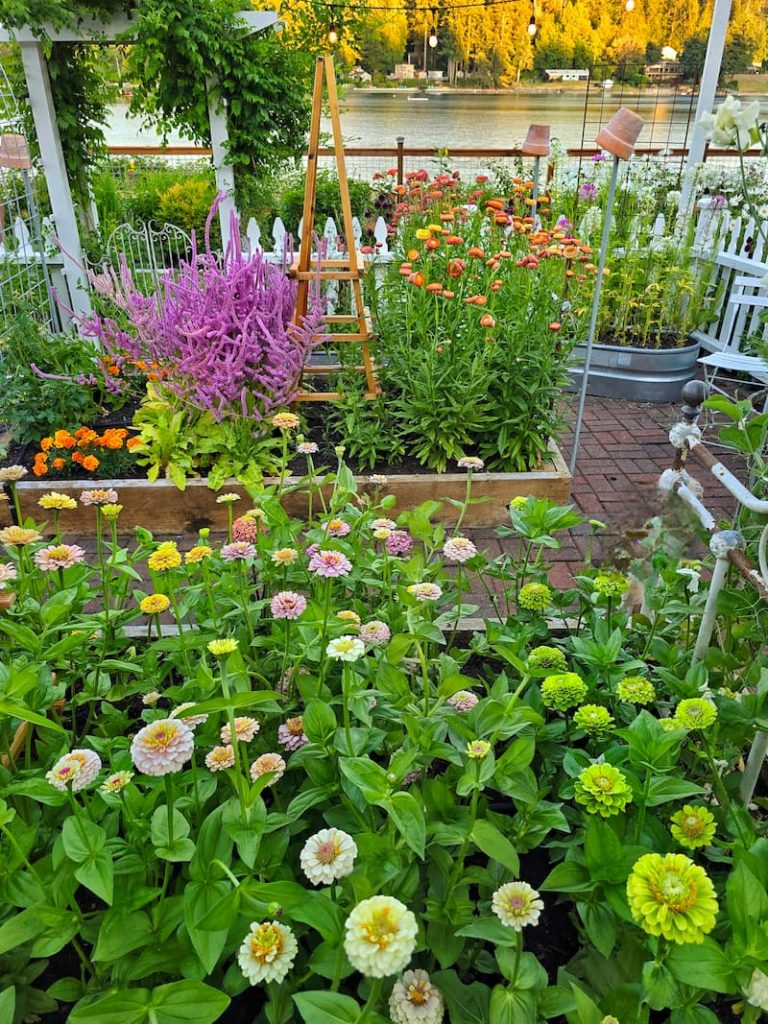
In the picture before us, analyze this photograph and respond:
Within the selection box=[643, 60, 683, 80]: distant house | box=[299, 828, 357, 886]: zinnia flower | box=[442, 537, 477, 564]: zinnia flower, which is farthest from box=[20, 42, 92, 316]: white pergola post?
box=[643, 60, 683, 80]: distant house

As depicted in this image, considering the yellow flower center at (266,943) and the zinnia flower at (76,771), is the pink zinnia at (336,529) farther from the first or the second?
the yellow flower center at (266,943)

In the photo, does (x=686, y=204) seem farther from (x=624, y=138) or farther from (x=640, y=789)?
(x=640, y=789)

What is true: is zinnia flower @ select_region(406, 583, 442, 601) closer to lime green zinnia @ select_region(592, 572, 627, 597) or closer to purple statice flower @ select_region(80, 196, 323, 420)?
lime green zinnia @ select_region(592, 572, 627, 597)

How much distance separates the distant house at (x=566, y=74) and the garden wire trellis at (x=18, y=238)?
6.31 m

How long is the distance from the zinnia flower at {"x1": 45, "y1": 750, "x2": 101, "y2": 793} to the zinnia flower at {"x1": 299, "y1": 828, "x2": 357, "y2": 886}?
0.92 feet

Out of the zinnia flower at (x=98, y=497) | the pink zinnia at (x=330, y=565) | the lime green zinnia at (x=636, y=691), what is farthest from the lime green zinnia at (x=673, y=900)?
the zinnia flower at (x=98, y=497)

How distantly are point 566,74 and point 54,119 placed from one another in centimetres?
649

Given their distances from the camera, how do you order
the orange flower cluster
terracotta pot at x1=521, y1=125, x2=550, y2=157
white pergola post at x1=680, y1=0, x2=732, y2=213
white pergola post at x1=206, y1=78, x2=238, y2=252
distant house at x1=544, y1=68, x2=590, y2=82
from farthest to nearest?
distant house at x1=544, y1=68, x2=590, y2=82, white pergola post at x1=680, y1=0, x2=732, y2=213, white pergola post at x1=206, y1=78, x2=238, y2=252, terracotta pot at x1=521, y1=125, x2=550, y2=157, the orange flower cluster

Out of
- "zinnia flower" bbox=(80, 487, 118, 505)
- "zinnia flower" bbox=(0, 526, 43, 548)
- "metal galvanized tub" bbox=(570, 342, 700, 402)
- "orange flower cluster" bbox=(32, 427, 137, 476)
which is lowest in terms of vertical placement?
"metal galvanized tub" bbox=(570, 342, 700, 402)

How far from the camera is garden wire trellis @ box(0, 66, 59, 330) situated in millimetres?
4133

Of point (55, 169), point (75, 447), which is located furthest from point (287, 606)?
point (55, 169)

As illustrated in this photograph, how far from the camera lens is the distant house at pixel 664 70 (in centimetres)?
708

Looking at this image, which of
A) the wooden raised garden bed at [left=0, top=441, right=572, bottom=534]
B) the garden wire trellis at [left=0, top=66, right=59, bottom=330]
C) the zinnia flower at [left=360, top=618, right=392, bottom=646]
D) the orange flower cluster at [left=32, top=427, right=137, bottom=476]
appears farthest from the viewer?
the garden wire trellis at [left=0, top=66, right=59, bottom=330]

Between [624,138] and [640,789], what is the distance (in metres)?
2.66
